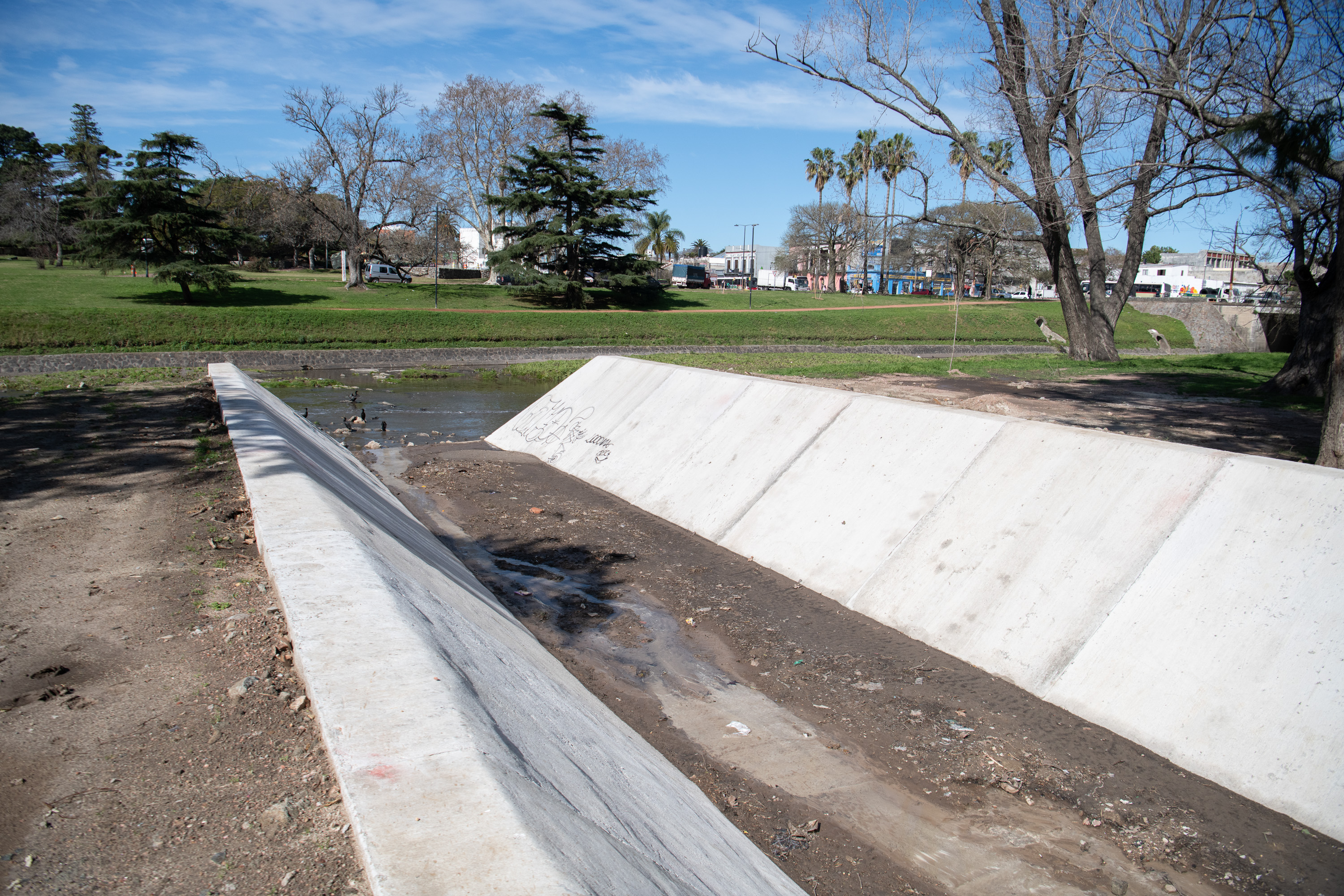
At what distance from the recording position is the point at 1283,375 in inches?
657

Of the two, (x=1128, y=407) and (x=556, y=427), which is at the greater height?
(x=1128, y=407)

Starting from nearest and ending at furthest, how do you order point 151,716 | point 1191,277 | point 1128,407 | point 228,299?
1. point 151,716
2. point 1128,407
3. point 228,299
4. point 1191,277

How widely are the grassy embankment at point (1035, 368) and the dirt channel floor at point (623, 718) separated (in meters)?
13.0

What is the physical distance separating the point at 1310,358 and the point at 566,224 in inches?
1460

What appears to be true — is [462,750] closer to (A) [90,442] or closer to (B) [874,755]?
(B) [874,755]

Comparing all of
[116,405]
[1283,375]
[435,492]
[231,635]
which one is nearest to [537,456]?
[435,492]

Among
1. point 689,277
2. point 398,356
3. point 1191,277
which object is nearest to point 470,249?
point 689,277

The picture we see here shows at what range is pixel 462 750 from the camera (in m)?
2.65

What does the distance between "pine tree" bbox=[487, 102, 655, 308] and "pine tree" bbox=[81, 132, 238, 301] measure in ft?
48.4

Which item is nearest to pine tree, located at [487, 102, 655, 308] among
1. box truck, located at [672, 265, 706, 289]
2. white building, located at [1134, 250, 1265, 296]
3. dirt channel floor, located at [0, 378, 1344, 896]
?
box truck, located at [672, 265, 706, 289]

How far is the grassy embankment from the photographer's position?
17.9 meters

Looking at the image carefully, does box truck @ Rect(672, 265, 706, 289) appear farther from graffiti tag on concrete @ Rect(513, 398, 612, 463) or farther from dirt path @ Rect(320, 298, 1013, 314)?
graffiti tag on concrete @ Rect(513, 398, 612, 463)

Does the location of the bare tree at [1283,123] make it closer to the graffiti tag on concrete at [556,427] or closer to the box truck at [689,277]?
the graffiti tag on concrete at [556,427]

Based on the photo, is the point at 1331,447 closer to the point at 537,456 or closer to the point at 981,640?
the point at 981,640
